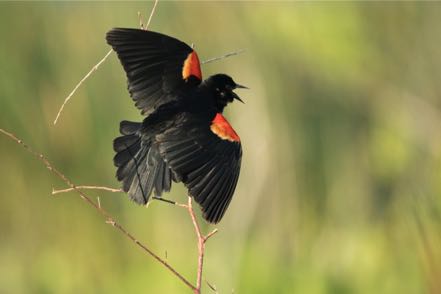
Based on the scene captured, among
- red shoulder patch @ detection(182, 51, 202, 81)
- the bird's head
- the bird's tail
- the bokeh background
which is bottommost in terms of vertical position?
the bokeh background

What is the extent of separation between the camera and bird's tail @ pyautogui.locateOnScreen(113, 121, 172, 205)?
208cm

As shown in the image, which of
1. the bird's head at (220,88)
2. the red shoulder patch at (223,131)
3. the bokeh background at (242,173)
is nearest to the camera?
the red shoulder patch at (223,131)

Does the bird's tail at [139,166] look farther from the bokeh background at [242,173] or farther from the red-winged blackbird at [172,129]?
the bokeh background at [242,173]

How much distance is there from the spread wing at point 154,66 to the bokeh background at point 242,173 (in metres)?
1.48

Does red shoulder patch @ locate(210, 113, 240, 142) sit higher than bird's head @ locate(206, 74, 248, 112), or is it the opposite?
bird's head @ locate(206, 74, 248, 112)

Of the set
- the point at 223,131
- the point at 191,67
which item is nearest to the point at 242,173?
the point at 191,67

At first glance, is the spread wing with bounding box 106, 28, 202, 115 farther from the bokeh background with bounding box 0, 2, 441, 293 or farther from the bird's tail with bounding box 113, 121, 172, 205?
the bokeh background with bounding box 0, 2, 441, 293

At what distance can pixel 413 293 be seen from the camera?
329cm

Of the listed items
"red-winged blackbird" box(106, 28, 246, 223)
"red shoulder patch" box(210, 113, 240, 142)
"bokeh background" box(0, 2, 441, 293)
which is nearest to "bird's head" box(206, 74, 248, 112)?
"red-winged blackbird" box(106, 28, 246, 223)

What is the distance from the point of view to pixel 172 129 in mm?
2057

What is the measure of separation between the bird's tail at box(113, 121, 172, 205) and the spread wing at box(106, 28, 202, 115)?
0.09m

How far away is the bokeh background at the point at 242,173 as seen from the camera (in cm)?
389

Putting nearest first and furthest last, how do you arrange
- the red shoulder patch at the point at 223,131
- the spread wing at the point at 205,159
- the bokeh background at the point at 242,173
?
1. the spread wing at the point at 205,159
2. the red shoulder patch at the point at 223,131
3. the bokeh background at the point at 242,173

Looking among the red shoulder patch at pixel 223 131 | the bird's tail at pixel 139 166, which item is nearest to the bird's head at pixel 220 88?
the red shoulder patch at pixel 223 131
